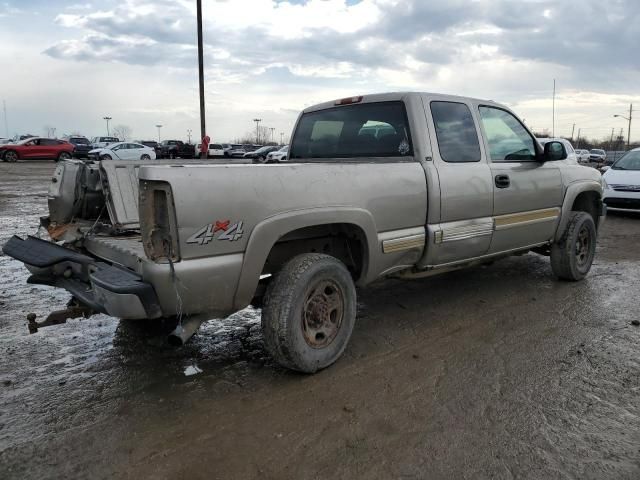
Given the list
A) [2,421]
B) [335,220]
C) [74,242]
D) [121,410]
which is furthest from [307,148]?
[2,421]

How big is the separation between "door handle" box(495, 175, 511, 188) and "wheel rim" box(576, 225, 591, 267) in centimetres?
177

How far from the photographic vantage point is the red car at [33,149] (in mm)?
31484

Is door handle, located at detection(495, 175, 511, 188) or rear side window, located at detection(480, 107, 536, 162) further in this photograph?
rear side window, located at detection(480, 107, 536, 162)

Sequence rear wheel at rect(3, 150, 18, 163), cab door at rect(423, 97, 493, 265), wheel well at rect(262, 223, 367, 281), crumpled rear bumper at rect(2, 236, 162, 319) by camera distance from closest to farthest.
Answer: crumpled rear bumper at rect(2, 236, 162, 319)
wheel well at rect(262, 223, 367, 281)
cab door at rect(423, 97, 493, 265)
rear wheel at rect(3, 150, 18, 163)

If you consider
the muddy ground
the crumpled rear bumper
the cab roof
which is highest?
the cab roof

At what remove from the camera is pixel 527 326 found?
4.56m

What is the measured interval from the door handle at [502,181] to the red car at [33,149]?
31.6 m

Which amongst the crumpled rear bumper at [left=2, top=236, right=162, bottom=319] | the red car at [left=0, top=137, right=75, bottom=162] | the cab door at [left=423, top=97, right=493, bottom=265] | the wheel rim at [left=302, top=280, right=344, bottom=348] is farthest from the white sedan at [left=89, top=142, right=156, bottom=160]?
the wheel rim at [left=302, top=280, right=344, bottom=348]

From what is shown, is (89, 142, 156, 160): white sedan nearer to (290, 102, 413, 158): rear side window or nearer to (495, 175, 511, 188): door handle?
(290, 102, 413, 158): rear side window

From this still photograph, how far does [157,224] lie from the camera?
9.23ft

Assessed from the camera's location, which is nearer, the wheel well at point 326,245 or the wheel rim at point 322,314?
the wheel rim at point 322,314

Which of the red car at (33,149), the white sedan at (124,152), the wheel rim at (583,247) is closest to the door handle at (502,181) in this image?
the wheel rim at (583,247)

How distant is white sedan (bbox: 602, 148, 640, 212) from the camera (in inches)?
450

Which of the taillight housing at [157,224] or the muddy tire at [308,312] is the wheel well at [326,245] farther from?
the taillight housing at [157,224]
